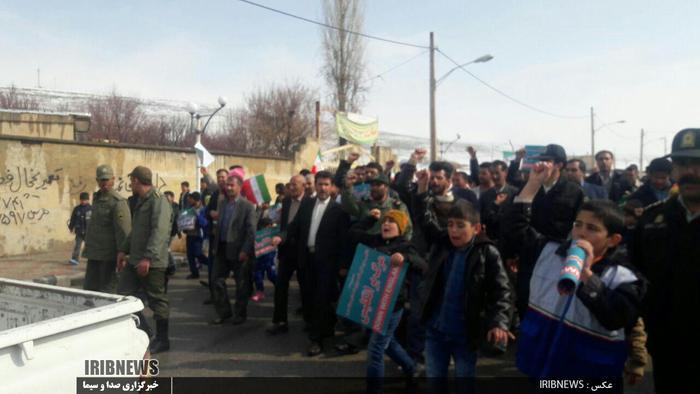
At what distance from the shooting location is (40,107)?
125 feet

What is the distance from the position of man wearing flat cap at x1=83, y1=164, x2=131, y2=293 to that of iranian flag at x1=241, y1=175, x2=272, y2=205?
106 inches

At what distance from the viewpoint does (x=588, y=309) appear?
2.51 metres

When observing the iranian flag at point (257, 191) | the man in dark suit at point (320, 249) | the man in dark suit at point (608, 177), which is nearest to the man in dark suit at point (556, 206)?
the man in dark suit at point (320, 249)

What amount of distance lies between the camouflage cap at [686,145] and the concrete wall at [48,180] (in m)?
13.9

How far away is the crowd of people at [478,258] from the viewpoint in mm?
2570

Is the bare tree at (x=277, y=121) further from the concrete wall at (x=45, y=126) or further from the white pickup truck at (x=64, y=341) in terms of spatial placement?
the white pickup truck at (x=64, y=341)

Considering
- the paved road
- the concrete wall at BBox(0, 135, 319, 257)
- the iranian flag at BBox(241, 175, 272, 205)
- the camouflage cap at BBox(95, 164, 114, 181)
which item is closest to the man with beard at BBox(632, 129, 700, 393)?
the paved road

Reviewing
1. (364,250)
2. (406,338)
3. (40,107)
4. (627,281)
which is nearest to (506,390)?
(406,338)

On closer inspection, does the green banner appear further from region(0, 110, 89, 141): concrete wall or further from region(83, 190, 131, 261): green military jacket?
region(83, 190, 131, 261): green military jacket

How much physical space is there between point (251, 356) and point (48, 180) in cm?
1052

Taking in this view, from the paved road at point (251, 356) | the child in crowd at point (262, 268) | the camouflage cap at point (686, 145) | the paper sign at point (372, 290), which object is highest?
the camouflage cap at point (686, 145)

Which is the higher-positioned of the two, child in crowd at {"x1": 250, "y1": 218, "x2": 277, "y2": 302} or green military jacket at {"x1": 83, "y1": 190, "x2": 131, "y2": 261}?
green military jacket at {"x1": 83, "y1": 190, "x2": 131, "y2": 261}

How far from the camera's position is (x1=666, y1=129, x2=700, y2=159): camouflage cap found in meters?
2.57

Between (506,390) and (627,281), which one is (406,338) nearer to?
(506,390)
